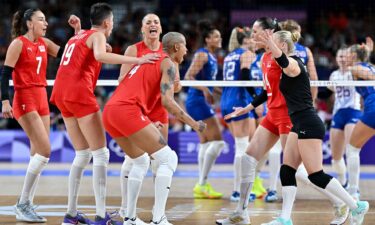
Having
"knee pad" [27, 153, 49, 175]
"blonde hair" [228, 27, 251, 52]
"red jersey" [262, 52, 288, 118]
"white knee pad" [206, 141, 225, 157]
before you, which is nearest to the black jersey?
"red jersey" [262, 52, 288, 118]

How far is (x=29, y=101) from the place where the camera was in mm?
9039

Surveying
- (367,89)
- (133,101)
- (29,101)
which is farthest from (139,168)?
(367,89)

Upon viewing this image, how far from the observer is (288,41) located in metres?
8.04

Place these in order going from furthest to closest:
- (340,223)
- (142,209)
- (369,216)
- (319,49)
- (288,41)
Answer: (319,49) < (142,209) < (369,216) < (340,223) < (288,41)

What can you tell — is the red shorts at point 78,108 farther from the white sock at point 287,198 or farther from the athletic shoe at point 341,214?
the athletic shoe at point 341,214

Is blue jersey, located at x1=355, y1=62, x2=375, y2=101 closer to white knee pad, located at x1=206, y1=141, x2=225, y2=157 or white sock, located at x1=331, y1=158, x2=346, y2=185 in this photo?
white sock, located at x1=331, y1=158, x2=346, y2=185

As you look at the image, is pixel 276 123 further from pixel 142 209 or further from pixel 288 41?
pixel 142 209

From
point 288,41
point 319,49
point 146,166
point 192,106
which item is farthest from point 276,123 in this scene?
point 319,49

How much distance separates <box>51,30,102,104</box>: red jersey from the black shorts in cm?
216

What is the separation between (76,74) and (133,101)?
95 centimetres

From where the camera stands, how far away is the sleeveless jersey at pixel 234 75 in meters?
11.0

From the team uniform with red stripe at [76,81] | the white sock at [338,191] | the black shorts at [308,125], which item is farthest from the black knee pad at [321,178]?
the team uniform with red stripe at [76,81]

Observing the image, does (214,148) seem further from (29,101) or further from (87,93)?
(87,93)

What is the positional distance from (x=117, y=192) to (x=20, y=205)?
9.09 feet
